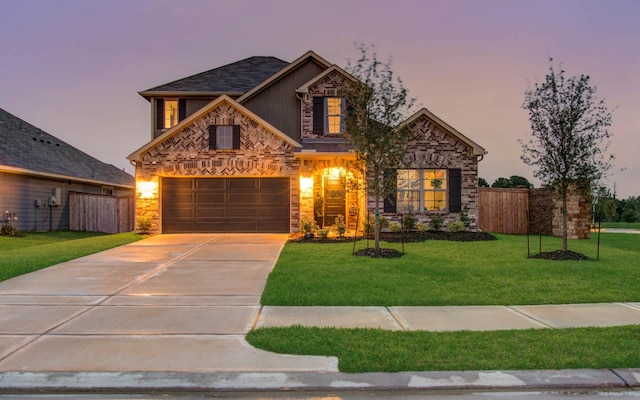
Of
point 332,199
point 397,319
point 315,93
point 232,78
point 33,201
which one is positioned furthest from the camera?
point 232,78

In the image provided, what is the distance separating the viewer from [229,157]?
53.0 ft

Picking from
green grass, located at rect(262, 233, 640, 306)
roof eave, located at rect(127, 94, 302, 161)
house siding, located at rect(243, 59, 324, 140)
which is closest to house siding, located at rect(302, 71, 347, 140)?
roof eave, located at rect(127, 94, 302, 161)

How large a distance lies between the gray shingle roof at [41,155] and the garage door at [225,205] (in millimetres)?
7097

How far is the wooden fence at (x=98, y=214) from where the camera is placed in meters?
21.0

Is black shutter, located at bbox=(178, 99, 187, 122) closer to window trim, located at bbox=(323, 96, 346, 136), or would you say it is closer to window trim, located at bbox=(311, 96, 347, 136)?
window trim, located at bbox=(311, 96, 347, 136)

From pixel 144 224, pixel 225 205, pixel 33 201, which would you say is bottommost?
pixel 144 224

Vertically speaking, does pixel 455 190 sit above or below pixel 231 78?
below

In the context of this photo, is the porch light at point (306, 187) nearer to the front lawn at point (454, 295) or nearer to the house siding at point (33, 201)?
the front lawn at point (454, 295)

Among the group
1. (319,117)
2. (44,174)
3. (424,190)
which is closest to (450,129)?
(424,190)

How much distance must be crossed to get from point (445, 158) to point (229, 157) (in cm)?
827

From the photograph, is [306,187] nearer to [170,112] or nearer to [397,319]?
[170,112]

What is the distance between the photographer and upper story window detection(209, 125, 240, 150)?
16188 mm

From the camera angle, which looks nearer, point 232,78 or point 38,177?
point 38,177

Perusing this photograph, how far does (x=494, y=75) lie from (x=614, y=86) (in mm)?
4826
